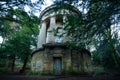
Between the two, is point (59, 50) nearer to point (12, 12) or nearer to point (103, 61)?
point (103, 61)

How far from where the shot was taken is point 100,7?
26.3 ft

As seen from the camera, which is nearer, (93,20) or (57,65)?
(93,20)

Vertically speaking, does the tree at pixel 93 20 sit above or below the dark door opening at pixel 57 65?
above

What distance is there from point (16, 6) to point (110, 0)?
21.3 ft

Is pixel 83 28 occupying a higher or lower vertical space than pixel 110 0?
lower

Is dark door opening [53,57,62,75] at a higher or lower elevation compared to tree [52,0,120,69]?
lower

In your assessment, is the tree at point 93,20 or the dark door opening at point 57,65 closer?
the tree at point 93,20

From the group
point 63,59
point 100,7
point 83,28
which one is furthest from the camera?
point 63,59

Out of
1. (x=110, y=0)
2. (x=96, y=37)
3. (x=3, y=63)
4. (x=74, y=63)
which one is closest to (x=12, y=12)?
(x=96, y=37)

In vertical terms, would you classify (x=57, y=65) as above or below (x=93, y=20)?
below

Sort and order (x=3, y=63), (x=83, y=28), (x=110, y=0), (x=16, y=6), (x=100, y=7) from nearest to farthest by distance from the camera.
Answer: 1. (x=110, y=0)
2. (x=100, y=7)
3. (x=83, y=28)
4. (x=16, y=6)
5. (x=3, y=63)

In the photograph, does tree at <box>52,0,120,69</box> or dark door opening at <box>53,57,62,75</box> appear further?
dark door opening at <box>53,57,62,75</box>

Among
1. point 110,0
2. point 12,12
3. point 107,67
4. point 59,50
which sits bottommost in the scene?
point 107,67

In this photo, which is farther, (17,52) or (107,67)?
(17,52)
